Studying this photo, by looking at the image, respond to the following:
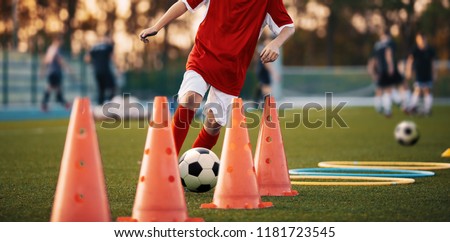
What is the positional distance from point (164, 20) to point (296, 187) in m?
1.89

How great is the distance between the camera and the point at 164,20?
7.11 m

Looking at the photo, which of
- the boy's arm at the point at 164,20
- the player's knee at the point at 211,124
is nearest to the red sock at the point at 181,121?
the player's knee at the point at 211,124

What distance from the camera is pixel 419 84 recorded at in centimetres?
2561

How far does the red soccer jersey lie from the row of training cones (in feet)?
4.16

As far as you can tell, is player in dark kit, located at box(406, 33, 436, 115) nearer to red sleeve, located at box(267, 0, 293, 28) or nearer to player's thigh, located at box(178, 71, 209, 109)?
red sleeve, located at box(267, 0, 293, 28)

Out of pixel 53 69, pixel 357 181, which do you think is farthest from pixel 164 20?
pixel 53 69

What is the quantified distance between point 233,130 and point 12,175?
364 cm

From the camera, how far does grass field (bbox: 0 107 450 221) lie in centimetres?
596

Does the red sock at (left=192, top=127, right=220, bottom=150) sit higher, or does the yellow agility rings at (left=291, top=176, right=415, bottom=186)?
the red sock at (left=192, top=127, right=220, bottom=150)

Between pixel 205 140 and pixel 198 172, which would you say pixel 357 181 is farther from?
pixel 198 172

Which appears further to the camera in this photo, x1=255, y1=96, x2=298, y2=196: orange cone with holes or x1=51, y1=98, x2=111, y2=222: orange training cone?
x1=255, y1=96, x2=298, y2=196: orange cone with holes

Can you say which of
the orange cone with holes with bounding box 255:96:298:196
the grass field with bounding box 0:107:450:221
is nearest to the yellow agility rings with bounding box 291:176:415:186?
the grass field with bounding box 0:107:450:221

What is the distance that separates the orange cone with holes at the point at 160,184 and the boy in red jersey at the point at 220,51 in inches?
72.2

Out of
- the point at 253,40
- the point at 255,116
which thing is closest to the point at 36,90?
the point at 255,116
